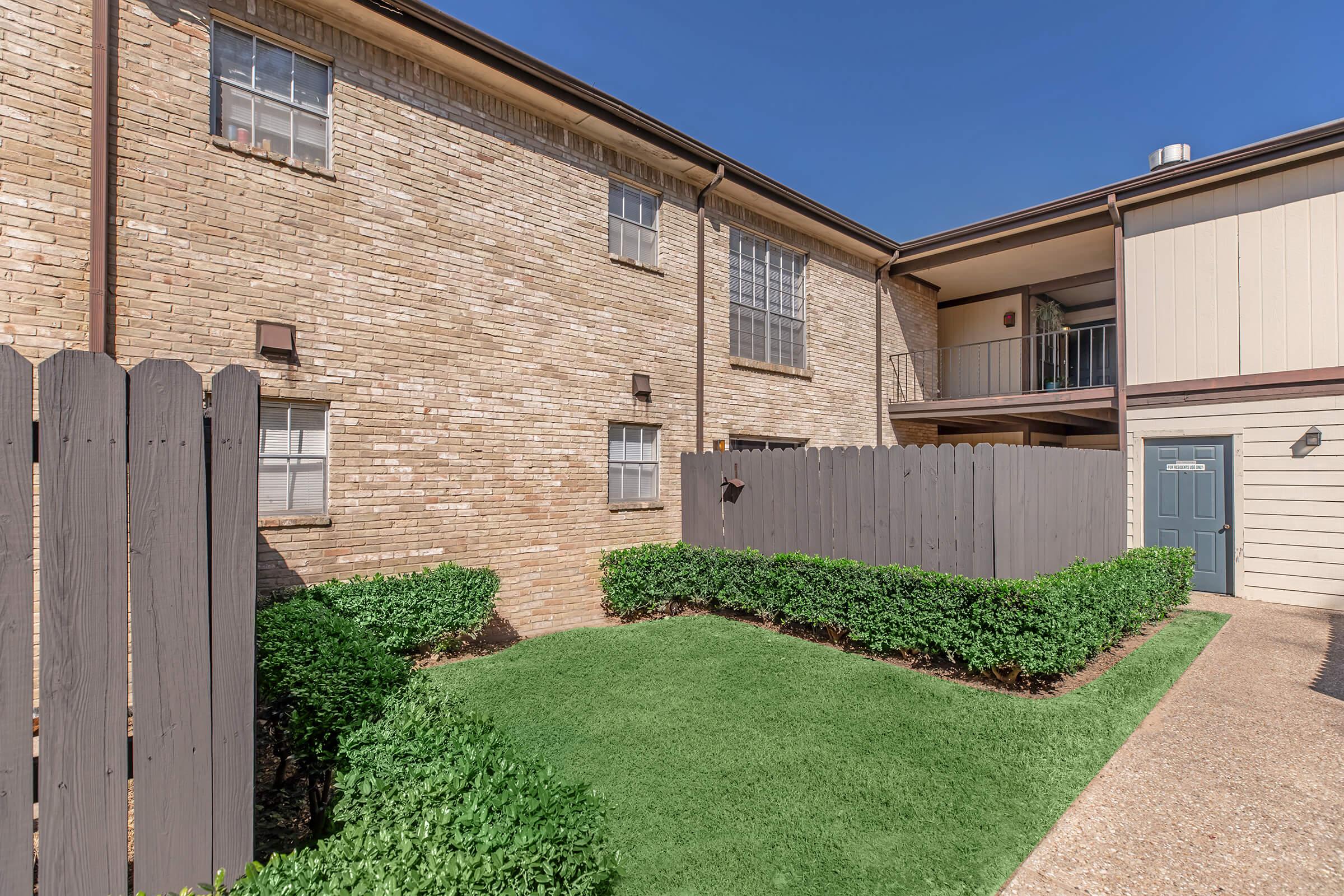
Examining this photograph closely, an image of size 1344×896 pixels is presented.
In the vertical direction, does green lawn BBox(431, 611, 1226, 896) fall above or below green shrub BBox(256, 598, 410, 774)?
below

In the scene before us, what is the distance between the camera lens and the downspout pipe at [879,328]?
1305cm

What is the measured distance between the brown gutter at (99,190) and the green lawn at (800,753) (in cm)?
418

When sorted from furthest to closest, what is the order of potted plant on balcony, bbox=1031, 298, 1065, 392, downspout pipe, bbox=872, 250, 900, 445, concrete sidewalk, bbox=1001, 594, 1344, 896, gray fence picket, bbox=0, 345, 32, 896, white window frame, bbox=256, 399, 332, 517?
potted plant on balcony, bbox=1031, 298, 1065, 392, downspout pipe, bbox=872, 250, 900, 445, white window frame, bbox=256, 399, 332, 517, concrete sidewalk, bbox=1001, 594, 1344, 896, gray fence picket, bbox=0, 345, 32, 896

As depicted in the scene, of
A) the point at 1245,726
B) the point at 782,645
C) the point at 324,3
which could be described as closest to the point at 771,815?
the point at 782,645

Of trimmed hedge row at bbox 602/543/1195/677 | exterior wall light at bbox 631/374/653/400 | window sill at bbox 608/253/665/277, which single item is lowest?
trimmed hedge row at bbox 602/543/1195/677

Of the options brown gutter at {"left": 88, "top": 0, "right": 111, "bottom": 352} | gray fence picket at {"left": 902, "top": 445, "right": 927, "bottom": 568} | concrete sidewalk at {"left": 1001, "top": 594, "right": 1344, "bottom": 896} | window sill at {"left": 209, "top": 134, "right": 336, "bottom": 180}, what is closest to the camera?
concrete sidewalk at {"left": 1001, "top": 594, "right": 1344, "bottom": 896}

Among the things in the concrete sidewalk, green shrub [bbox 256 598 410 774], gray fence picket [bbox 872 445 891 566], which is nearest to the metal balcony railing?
gray fence picket [bbox 872 445 891 566]

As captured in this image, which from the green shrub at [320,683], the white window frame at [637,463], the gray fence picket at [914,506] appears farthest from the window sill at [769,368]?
the green shrub at [320,683]

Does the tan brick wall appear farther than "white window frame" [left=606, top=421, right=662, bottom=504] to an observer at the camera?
No

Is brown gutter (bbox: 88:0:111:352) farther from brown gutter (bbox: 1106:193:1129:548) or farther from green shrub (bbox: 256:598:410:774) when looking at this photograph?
brown gutter (bbox: 1106:193:1129:548)

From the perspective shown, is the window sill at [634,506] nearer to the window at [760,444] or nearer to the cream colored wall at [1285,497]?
the window at [760,444]

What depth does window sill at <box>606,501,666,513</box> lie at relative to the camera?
859 centimetres

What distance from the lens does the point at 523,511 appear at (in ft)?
25.0

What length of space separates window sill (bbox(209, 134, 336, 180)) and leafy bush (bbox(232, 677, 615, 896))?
5.84 m
